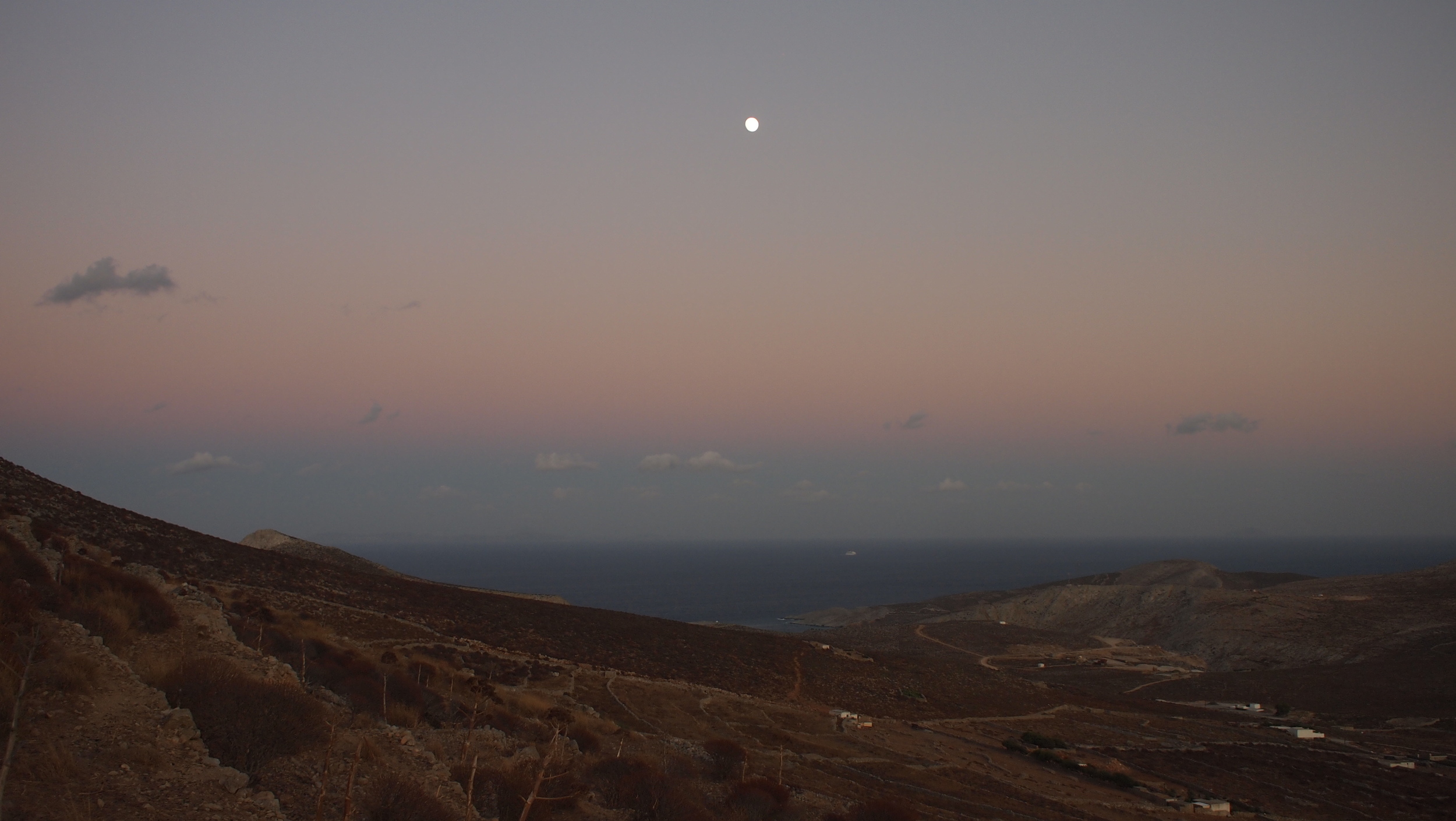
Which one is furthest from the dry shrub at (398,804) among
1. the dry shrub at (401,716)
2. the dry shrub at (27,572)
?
the dry shrub at (27,572)

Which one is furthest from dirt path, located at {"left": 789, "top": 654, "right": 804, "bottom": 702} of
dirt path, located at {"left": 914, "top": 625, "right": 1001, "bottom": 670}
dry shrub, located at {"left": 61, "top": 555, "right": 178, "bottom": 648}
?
dry shrub, located at {"left": 61, "top": 555, "right": 178, "bottom": 648}

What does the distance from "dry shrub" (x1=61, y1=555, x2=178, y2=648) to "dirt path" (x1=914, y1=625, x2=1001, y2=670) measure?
6784 centimetres

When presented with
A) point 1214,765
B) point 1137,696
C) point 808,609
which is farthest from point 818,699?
point 808,609

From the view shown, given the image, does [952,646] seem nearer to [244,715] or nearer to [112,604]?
[112,604]

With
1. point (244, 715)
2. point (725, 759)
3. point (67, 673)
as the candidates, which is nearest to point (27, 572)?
point (67, 673)

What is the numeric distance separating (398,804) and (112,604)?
8.59 metres

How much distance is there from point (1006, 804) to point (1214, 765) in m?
17.7

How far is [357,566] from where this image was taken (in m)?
70.1

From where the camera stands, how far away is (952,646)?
8956 cm

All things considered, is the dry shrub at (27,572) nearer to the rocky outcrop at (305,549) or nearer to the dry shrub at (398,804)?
the dry shrub at (398,804)

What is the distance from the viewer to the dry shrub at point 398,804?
1122cm

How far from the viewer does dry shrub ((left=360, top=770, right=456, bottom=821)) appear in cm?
1122

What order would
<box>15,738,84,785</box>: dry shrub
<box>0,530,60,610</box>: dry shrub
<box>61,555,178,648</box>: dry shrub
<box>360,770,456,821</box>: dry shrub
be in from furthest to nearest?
<box>61,555,178,648</box>: dry shrub
<box>0,530,60,610</box>: dry shrub
<box>360,770,456,821</box>: dry shrub
<box>15,738,84,785</box>: dry shrub

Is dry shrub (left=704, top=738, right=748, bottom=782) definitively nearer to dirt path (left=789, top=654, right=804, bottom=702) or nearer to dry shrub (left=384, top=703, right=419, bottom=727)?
dry shrub (left=384, top=703, right=419, bottom=727)
